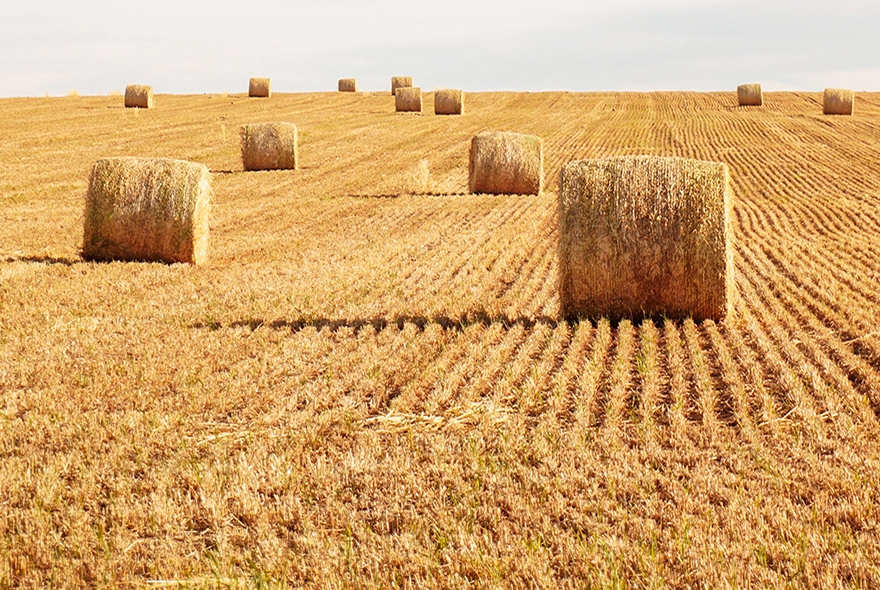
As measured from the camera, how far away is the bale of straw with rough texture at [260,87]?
50.6 m

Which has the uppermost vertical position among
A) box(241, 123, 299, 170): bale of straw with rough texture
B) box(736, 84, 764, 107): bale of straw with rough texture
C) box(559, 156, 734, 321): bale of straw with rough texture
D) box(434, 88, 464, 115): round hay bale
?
box(736, 84, 764, 107): bale of straw with rough texture

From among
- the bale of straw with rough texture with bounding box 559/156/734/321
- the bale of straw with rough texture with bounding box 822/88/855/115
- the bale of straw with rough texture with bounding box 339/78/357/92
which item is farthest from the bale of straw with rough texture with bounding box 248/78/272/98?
the bale of straw with rough texture with bounding box 559/156/734/321

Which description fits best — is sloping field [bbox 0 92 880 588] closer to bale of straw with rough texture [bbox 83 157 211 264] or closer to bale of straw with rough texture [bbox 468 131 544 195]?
bale of straw with rough texture [bbox 83 157 211 264]

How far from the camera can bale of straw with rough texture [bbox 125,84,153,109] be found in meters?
42.2

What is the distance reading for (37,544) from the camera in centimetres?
459

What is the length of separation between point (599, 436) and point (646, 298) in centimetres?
336

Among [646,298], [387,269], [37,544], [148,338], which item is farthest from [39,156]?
[37,544]

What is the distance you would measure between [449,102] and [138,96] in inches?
589

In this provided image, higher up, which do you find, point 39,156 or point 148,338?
point 39,156

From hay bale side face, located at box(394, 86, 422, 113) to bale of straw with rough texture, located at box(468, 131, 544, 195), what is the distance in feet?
83.9

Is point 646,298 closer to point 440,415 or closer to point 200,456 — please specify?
point 440,415

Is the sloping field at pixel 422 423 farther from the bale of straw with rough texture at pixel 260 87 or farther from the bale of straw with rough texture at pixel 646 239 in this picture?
the bale of straw with rough texture at pixel 260 87

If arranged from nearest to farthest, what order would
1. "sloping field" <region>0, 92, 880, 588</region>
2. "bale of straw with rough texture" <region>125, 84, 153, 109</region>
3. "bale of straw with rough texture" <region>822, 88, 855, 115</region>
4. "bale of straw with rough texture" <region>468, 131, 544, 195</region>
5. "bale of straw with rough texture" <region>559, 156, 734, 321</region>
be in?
"sloping field" <region>0, 92, 880, 588</region>
"bale of straw with rough texture" <region>559, 156, 734, 321</region>
"bale of straw with rough texture" <region>468, 131, 544, 195</region>
"bale of straw with rough texture" <region>125, 84, 153, 109</region>
"bale of straw with rough texture" <region>822, 88, 855, 115</region>

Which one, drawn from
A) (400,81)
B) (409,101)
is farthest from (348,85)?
(409,101)
